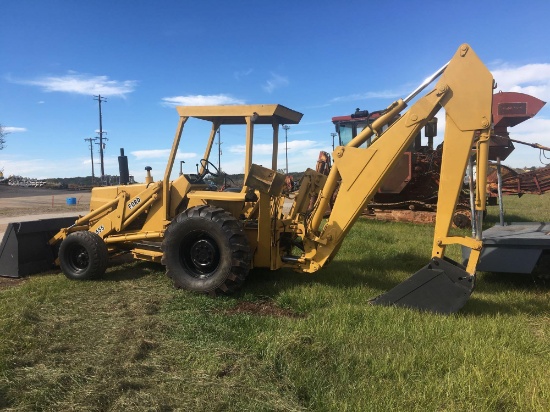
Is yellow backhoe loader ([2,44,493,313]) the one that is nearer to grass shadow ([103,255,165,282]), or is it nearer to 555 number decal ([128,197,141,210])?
555 number decal ([128,197,141,210])

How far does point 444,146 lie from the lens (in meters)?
4.77

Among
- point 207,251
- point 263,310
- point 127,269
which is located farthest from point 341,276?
point 127,269

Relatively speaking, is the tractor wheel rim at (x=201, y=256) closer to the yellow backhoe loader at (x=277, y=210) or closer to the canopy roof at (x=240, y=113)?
the yellow backhoe loader at (x=277, y=210)

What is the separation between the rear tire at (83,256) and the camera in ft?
21.0

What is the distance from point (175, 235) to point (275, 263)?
140cm

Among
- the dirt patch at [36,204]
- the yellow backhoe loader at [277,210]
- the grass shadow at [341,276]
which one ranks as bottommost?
the grass shadow at [341,276]

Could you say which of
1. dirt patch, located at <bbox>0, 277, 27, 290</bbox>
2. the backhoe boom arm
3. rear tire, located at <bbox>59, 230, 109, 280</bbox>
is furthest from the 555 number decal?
the backhoe boom arm

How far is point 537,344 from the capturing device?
3.79 metres

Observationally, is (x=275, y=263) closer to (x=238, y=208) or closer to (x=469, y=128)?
(x=238, y=208)

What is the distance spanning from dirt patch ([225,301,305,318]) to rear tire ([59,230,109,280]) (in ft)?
8.31

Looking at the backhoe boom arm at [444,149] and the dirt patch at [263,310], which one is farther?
the dirt patch at [263,310]

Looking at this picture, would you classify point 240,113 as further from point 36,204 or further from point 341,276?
point 36,204

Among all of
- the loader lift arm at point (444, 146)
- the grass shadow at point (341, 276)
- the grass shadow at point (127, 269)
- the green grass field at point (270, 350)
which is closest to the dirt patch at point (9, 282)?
the green grass field at point (270, 350)

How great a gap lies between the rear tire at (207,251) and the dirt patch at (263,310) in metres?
0.33
